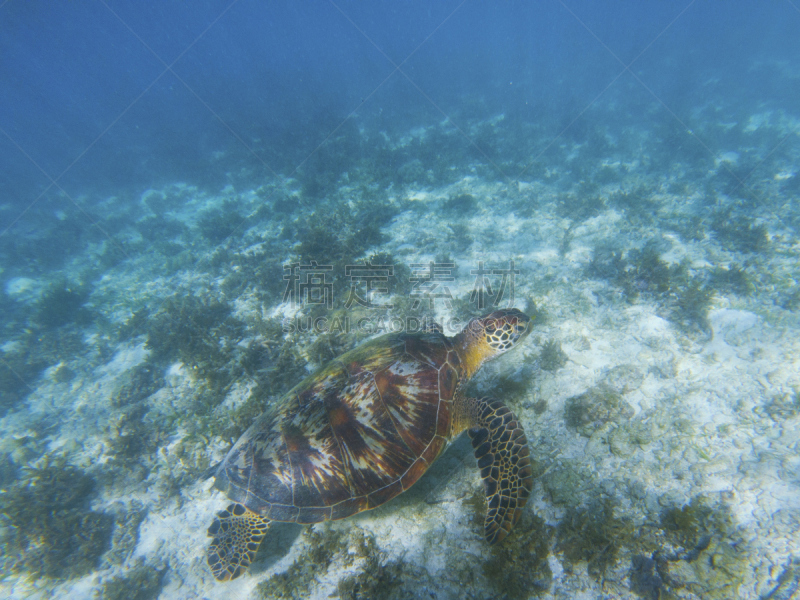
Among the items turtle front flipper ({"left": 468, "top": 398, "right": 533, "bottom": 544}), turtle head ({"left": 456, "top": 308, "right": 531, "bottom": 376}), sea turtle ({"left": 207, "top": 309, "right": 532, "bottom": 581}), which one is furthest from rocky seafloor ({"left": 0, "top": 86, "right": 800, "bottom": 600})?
turtle head ({"left": 456, "top": 308, "right": 531, "bottom": 376})

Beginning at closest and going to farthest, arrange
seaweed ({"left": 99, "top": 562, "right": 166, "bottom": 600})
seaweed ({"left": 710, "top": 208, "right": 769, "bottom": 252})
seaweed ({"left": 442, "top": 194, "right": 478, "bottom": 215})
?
seaweed ({"left": 99, "top": 562, "right": 166, "bottom": 600}) → seaweed ({"left": 710, "top": 208, "right": 769, "bottom": 252}) → seaweed ({"left": 442, "top": 194, "right": 478, "bottom": 215})

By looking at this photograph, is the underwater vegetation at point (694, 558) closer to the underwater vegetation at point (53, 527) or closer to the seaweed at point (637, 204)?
the underwater vegetation at point (53, 527)

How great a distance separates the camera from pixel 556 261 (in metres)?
6.41

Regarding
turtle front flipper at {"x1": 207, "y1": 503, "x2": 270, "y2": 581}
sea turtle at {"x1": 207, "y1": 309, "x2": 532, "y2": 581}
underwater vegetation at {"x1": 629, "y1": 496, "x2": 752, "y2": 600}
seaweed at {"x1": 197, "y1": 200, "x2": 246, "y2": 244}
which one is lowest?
underwater vegetation at {"x1": 629, "y1": 496, "x2": 752, "y2": 600}

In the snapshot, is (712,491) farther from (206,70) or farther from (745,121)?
(206,70)

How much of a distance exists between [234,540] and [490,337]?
11.8ft

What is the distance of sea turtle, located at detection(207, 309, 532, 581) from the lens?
8.81ft

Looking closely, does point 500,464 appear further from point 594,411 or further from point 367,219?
point 367,219

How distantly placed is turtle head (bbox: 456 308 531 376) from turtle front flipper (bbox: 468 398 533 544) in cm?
65

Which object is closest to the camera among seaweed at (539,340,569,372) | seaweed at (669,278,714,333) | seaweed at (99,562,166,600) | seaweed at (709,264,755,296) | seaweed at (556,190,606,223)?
seaweed at (99,562,166,600)

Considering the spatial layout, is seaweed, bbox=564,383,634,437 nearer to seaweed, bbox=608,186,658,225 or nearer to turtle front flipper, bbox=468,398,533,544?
turtle front flipper, bbox=468,398,533,544

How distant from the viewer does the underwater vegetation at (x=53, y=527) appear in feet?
11.7

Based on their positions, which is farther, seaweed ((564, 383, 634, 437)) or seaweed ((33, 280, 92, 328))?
seaweed ((33, 280, 92, 328))

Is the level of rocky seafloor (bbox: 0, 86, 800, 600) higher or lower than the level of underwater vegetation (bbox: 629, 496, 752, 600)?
higher
